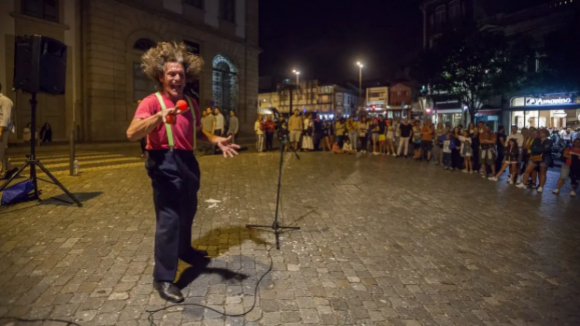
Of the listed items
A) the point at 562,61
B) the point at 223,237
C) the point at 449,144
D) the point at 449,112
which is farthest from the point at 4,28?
the point at 449,112

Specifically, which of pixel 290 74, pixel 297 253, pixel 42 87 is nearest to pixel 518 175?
pixel 297 253

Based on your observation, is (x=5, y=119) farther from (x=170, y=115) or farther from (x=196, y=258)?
(x=170, y=115)

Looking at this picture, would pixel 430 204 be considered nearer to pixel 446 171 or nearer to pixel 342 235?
pixel 342 235

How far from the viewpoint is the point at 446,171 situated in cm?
1313

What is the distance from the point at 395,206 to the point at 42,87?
6308mm

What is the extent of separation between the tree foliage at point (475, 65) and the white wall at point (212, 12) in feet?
46.4

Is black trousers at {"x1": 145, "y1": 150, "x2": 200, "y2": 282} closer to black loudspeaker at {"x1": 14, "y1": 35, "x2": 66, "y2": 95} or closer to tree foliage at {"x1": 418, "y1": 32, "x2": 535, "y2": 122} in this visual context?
black loudspeaker at {"x1": 14, "y1": 35, "x2": 66, "y2": 95}

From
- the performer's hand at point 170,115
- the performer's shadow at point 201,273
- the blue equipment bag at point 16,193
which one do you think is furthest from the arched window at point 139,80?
the performer's hand at point 170,115

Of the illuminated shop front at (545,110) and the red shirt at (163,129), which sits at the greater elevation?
the illuminated shop front at (545,110)

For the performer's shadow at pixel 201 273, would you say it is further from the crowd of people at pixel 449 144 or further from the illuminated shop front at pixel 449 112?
the illuminated shop front at pixel 449 112

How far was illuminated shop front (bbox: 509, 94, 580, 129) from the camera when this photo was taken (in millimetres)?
23781

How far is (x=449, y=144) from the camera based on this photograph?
13.8m

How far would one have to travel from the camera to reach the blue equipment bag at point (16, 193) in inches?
259

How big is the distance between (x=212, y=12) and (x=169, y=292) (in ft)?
91.5
